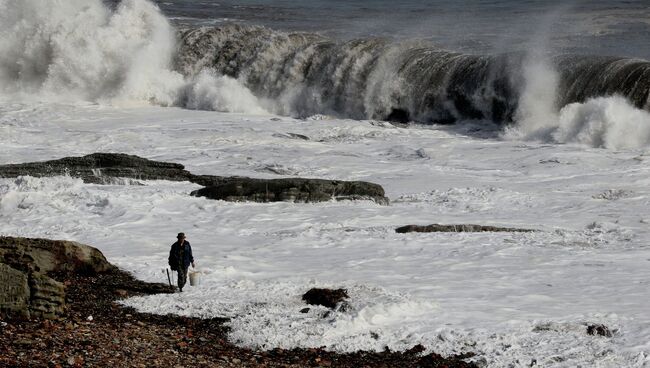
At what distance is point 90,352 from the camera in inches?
448

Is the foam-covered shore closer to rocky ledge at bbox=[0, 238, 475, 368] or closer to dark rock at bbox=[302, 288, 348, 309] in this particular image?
dark rock at bbox=[302, 288, 348, 309]

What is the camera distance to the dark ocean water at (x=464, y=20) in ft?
144

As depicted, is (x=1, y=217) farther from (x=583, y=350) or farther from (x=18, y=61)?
(x=18, y=61)

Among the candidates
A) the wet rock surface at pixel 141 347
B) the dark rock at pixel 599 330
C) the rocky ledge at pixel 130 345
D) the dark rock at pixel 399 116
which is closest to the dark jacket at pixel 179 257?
the rocky ledge at pixel 130 345

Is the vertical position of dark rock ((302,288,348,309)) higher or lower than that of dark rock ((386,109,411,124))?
lower

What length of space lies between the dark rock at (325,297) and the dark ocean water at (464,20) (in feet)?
90.3

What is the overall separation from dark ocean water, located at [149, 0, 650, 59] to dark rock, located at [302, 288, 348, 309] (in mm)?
27512

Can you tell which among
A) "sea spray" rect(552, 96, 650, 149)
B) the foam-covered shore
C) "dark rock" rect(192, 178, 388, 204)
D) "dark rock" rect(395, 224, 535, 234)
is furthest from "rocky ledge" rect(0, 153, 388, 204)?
"sea spray" rect(552, 96, 650, 149)

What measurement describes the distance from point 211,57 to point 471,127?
12837mm

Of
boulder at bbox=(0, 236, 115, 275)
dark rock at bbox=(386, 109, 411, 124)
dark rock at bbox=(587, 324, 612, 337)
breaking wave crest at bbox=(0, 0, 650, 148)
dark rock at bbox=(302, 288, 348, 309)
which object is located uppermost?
breaking wave crest at bbox=(0, 0, 650, 148)

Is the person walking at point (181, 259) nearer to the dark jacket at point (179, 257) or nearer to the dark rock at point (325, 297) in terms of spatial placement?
the dark jacket at point (179, 257)

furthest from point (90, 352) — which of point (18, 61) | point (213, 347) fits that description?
point (18, 61)

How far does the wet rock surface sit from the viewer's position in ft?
36.8

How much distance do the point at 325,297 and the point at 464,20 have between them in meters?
42.5
